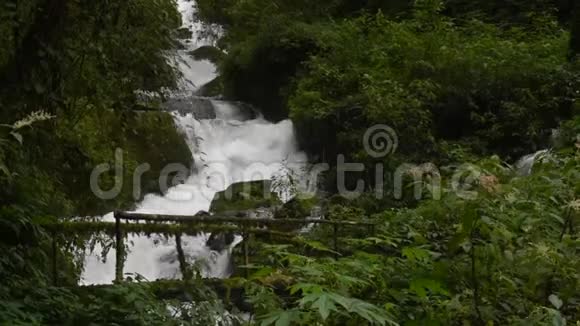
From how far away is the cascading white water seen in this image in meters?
10.2

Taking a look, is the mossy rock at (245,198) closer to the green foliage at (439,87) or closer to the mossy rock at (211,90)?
the green foliage at (439,87)

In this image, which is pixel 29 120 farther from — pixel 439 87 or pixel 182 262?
pixel 439 87

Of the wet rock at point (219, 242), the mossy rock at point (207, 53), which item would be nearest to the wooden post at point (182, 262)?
the wet rock at point (219, 242)

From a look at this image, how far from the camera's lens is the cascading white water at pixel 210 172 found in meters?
10.2

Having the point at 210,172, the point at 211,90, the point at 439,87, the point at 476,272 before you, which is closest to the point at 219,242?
the point at 210,172

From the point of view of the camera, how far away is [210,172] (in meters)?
14.4

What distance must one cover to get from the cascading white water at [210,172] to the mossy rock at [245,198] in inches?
27.7

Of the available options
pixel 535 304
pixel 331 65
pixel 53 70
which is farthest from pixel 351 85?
pixel 535 304

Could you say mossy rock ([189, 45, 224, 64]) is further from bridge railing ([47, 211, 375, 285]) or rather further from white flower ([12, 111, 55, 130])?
white flower ([12, 111, 55, 130])

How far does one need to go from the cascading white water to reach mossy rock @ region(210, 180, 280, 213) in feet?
2.31

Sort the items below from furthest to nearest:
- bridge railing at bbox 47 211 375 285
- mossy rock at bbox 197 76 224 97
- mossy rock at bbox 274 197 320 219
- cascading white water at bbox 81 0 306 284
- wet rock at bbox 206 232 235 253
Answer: mossy rock at bbox 197 76 224 97, mossy rock at bbox 274 197 320 219, wet rock at bbox 206 232 235 253, cascading white water at bbox 81 0 306 284, bridge railing at bbox 47 211 375 285

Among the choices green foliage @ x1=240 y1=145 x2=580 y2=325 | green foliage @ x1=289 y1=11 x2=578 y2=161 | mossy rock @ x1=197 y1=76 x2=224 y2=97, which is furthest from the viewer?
mossy rock @ x1=197 y1=76 x2=224 y2=97

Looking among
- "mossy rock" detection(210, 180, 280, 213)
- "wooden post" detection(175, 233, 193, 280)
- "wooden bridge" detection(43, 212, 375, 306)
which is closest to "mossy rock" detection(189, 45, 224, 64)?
"mossy rock" detection(210, 180, 280, 213)

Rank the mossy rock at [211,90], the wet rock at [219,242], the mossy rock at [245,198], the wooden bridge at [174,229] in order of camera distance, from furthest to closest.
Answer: the mossy rock at [211,90]
the mossy rock at [245,198]
the wet rock at [219,242]
the wooden bridge at [174,229]
